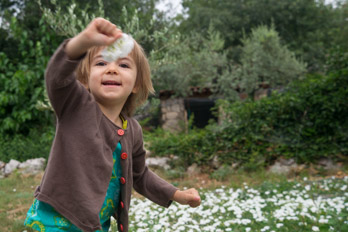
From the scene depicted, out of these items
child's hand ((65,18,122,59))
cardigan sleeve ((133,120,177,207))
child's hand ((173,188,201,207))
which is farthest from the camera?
Answer: cardigan sleeve ((133,120,177,207))

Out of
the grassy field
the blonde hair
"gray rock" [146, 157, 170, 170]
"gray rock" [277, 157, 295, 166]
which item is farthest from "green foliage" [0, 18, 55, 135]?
the blonde hair

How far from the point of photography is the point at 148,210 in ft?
12.9

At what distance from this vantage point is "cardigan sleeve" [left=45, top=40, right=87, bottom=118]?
130cm

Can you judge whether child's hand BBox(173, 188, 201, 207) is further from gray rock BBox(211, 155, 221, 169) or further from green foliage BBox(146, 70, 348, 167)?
gray rock BBox(211, 155, 221, 169)

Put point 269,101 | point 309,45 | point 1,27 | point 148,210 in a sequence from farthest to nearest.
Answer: point 309,45 → point 1,27 → point 269,101 → point 148,210

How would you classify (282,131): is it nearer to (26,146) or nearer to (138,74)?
(138,74)

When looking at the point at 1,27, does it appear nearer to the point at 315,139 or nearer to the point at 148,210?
the point at 148,210

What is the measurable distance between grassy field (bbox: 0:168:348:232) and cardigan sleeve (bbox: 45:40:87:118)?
6.54ft

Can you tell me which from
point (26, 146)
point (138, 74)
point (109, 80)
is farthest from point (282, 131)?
point (109, 80)

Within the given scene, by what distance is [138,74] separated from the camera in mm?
1919

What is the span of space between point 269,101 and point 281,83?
5.56m

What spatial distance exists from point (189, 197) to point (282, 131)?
482cm

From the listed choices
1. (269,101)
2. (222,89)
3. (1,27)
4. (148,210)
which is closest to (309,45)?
(222,89)

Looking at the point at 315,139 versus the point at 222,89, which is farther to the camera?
the point at 222,89
